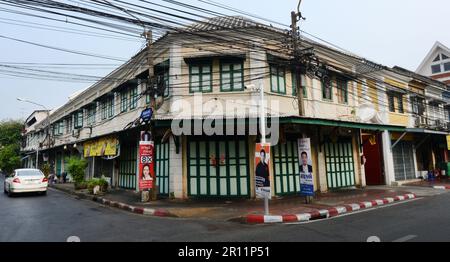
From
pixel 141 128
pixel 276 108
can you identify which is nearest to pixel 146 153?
pixel 141 128

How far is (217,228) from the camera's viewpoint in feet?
25.6

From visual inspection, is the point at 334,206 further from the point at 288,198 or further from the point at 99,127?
the point at 99,127

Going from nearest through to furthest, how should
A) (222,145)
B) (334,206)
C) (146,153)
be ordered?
(334,206) → (146,153) → (222,145)

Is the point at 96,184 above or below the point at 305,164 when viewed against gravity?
below

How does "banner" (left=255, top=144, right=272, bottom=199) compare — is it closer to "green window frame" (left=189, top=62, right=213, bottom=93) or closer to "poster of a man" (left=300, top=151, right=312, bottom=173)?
"poster of a man" (left=300, top=151, right=312, bottom=173)

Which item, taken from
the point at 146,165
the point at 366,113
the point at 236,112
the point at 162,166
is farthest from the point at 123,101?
the point at 366,113

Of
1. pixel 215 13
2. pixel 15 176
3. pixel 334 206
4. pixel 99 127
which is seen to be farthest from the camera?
pixel 99 127

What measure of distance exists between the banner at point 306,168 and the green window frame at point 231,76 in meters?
3.84

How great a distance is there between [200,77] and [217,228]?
7694 mm

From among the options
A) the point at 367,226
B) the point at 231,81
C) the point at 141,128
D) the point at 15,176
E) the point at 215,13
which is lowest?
the point at 367,226

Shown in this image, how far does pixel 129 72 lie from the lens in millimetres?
17750

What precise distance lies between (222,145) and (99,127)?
12.6 meters

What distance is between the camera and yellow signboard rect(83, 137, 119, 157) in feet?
54.9

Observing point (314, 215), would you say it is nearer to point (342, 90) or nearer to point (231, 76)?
point (231, 76)
